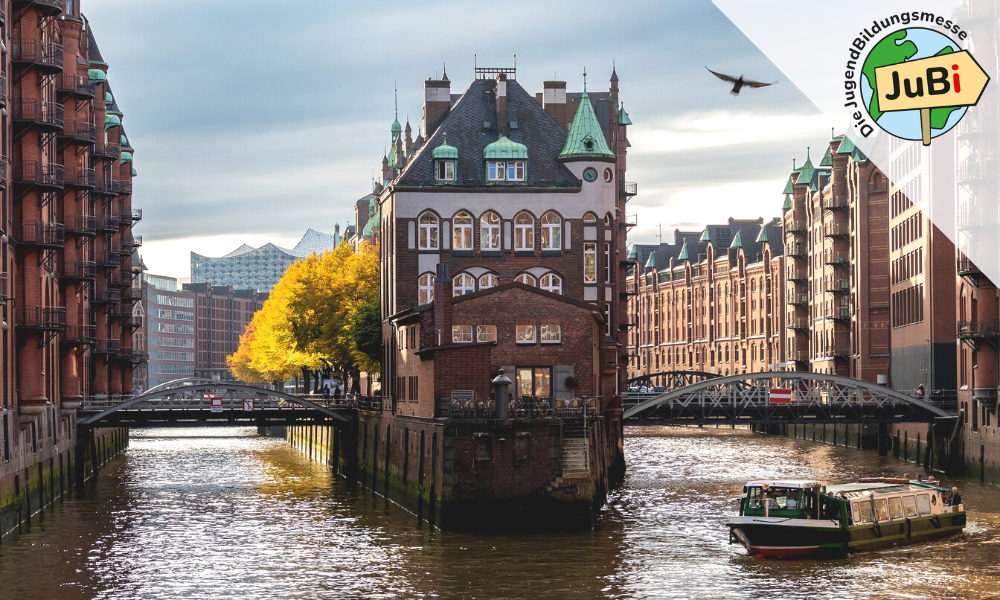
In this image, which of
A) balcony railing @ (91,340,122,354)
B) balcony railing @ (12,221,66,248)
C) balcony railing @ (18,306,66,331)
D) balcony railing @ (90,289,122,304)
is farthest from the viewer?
balcony railing @ (91,340,122,354)

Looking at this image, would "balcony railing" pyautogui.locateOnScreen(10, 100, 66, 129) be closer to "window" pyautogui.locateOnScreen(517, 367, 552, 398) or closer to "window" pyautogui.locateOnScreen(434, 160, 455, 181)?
"window" pyautogui.locateOnScreen(517, 367, 552, 398)

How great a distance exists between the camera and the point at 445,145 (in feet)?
266

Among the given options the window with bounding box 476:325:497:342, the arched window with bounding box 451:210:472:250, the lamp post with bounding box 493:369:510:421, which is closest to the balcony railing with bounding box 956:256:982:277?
the arched window with bounding box 451:210:472:250

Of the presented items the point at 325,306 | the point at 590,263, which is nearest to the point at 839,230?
the point at 325,306

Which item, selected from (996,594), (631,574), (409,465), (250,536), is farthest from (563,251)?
(996,594)

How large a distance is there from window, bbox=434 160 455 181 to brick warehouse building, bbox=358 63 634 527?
0.07 metres

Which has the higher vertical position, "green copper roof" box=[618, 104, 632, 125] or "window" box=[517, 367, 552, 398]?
"green copper roof" box=[618, 104, 632, 125]

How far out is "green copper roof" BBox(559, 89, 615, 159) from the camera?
266 ft

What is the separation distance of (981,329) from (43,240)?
1801 inches

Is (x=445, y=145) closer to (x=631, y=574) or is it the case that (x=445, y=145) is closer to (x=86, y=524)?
(x=86, y=524)

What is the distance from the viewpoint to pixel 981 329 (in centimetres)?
8100

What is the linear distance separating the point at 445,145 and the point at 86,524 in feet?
91.1

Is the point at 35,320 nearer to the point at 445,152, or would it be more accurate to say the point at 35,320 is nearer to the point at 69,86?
the point at 69,86

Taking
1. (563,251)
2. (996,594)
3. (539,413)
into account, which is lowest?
(996,594)
